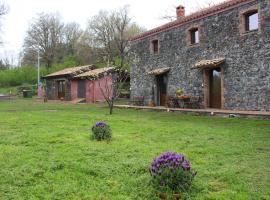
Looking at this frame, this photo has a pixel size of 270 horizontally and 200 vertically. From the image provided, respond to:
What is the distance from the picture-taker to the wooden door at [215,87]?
56.4 ft

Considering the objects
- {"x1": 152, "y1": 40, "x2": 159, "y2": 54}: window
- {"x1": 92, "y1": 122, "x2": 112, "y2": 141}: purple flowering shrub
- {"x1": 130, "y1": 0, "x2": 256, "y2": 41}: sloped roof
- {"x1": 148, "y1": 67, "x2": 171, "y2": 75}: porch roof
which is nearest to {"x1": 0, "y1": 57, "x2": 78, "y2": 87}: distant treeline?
{"x1": 152, "y1": 40, "x2": 159, "y2": 54}: window

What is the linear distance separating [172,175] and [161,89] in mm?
17459

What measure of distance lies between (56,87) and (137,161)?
29.7m

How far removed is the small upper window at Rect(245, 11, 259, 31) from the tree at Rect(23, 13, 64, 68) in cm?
3837

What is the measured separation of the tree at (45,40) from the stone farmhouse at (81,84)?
15.0m

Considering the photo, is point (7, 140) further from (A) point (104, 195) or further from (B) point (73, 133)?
(A) point (104, 195)

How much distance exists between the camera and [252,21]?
15.3 meters

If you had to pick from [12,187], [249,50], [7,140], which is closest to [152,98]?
[249,50]

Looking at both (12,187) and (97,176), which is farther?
(97,176)

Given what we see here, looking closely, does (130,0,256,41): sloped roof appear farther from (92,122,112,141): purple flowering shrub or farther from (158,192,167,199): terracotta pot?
(158,192,167,199): terracotta pot

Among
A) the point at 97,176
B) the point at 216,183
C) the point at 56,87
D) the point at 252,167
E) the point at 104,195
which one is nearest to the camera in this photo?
the point at 104,195

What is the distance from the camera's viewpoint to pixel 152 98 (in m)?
22.0

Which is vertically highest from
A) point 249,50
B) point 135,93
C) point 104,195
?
point 249,50

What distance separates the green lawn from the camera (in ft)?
14.8
